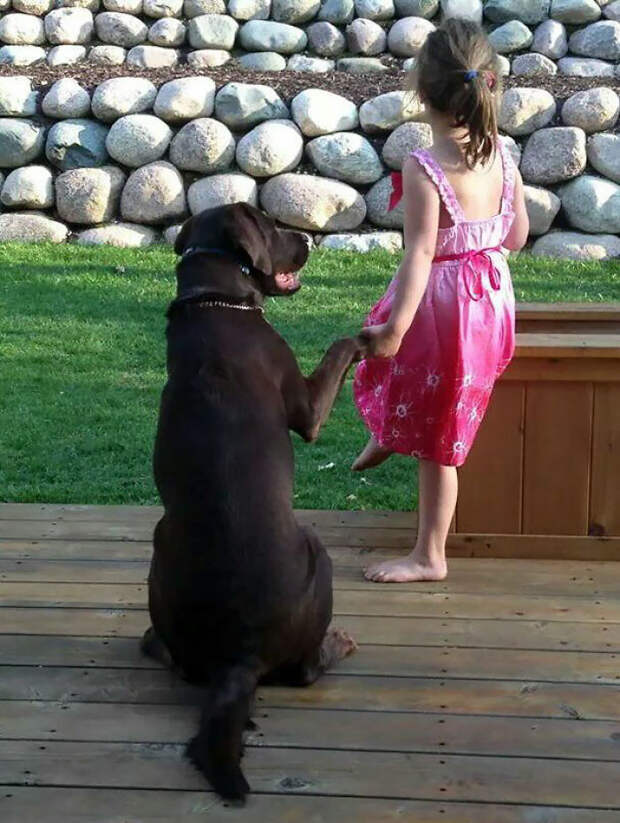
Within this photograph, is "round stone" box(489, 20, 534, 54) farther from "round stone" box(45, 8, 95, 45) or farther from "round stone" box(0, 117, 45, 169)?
"round stone" box(0, 117, 45, 169)

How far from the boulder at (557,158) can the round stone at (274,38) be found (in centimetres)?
299

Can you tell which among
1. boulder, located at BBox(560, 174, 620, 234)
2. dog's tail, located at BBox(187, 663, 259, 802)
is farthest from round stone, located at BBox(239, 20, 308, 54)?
dog's tail, located at BBox(187, 663, 259, 802)

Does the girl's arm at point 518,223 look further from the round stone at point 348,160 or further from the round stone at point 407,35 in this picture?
the round stone at point 407,35

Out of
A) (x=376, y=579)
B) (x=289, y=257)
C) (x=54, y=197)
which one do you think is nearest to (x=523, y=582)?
(x=376, y=579)

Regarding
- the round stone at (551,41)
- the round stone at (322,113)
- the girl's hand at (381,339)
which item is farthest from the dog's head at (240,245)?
the round stone at (551,41)

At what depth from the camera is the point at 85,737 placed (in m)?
3.10

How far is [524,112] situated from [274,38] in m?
2.85

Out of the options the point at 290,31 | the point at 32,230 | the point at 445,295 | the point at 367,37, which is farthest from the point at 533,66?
the point at 445,295

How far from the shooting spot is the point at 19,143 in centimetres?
1032

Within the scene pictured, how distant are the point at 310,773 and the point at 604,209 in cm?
757

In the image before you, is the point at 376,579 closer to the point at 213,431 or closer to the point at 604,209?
the point at 213,431

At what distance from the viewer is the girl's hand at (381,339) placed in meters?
3.86

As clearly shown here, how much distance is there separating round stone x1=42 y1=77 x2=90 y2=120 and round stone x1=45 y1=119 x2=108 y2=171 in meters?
0.26

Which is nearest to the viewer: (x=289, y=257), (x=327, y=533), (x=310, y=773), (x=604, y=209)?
(x=310, y=773)
